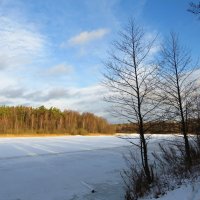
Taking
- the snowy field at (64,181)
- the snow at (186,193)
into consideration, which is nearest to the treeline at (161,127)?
the snowy field at (64,181)

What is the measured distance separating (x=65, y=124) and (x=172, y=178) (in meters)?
82.0

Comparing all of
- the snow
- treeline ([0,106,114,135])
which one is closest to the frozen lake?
the snow

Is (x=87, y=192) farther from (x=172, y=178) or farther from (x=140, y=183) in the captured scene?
(x=172, y=178)

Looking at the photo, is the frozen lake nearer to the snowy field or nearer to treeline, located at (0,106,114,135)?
the snowy field

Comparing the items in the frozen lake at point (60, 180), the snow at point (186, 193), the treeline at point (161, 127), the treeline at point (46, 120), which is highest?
the treeline at point (46, 120)

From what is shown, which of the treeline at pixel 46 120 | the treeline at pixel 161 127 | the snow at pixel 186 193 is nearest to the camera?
the snow at pixel 186 193

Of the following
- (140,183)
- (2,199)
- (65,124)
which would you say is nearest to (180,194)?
(140,183)

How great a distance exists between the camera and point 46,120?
85.5 m

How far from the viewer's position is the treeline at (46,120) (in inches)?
3125

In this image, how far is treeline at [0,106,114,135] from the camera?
79.4 metres

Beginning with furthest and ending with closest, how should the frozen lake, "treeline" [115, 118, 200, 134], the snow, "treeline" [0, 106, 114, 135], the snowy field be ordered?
"treeline" [0, 106, 114, 135] < "treeline" [115, 118, 200, 134] < the frozen lake < the snowy field < the snow

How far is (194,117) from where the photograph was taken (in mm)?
13148

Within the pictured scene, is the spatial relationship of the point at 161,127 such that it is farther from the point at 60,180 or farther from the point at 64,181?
the point at 60,180

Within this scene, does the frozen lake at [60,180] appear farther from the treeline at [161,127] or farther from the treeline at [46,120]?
the treeline at [46,120]
